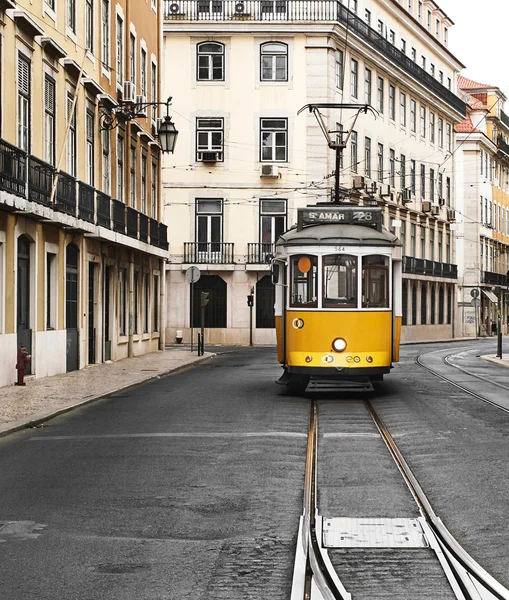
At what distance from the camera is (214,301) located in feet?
185

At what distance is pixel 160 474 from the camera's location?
1093 centimetres

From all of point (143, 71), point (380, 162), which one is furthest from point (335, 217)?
point (380, 162)

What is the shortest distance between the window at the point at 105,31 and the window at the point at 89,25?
4.79 ft

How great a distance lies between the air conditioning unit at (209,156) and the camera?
5612cm

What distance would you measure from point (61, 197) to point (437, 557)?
20.5 m

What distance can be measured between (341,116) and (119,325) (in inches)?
905

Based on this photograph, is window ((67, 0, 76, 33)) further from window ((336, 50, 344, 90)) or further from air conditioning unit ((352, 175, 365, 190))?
air conditioning unit ((352, 175, 365, 190))

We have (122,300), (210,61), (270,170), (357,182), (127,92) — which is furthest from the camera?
(357,182)

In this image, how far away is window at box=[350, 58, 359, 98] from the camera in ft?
192

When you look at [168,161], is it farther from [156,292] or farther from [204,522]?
[204,522]

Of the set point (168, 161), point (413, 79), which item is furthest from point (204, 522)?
point (413, 79)

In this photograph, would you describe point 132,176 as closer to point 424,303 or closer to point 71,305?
point 71,305

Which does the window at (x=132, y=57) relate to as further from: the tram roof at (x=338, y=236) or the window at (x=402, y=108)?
the window at (x=402, y=108)

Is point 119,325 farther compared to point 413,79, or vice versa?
point 413,79
